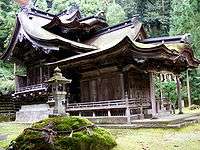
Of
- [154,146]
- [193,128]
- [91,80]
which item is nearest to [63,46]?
[91,80]

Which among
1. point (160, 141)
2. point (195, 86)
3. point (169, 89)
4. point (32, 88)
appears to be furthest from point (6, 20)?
point (160, 141)

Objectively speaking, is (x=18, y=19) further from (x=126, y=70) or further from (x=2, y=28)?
(x=2, y=28)

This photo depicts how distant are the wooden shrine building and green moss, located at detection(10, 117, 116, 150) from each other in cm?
669

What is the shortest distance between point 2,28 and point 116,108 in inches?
946

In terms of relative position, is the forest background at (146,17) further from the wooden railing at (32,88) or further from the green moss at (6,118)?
the wooden railing at (32,88)

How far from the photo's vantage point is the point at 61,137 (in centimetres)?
838

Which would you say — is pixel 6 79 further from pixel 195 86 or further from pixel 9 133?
pixel 195 86

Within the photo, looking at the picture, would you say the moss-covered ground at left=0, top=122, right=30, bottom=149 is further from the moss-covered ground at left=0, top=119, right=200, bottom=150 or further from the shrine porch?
the shrine porch

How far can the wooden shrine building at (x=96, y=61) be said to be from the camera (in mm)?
16234

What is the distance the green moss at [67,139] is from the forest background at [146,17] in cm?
1127

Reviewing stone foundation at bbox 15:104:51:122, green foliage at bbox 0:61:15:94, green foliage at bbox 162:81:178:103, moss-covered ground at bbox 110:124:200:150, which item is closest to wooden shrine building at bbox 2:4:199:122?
stone foundation at bbox 15:104:51:122

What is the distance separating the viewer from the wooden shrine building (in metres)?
16.2

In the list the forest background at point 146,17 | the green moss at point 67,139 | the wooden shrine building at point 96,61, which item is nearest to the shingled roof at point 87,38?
the wooden shrine building at point 96,61

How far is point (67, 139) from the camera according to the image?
8.29 meters
